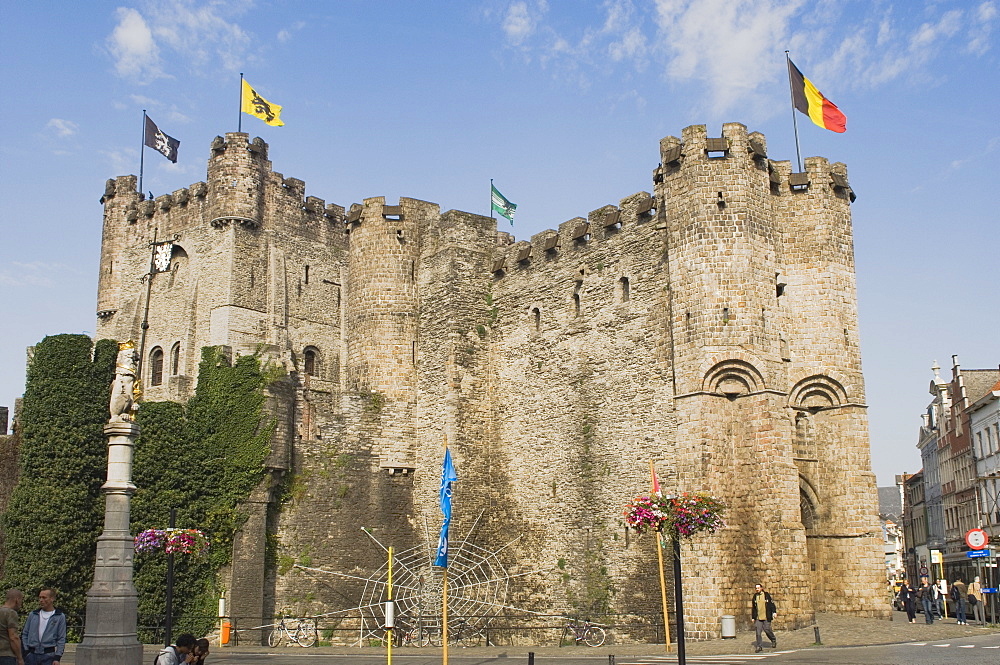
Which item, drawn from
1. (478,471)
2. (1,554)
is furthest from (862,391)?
(1,554)

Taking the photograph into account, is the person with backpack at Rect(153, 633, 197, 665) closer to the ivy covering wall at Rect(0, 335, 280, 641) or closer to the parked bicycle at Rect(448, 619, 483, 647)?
the ivy covering wall at Rect(0, 335, 280, 641)

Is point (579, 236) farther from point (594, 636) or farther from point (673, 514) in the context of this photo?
point (673, 514)

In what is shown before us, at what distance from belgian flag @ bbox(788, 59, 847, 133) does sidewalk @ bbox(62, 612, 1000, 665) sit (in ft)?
46.3

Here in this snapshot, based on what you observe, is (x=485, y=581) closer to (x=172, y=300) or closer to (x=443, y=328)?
(x=443, y=328)

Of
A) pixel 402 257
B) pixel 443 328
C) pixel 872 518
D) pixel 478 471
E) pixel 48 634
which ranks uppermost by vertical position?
pixel 402 257

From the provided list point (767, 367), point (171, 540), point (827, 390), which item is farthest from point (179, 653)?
point (827, 390)

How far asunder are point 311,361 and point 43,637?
23.3 meters

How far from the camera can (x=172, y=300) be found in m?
34.9

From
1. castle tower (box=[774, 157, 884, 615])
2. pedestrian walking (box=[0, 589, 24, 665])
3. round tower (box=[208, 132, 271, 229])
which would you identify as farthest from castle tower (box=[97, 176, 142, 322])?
pedestrian walking (box=[0, 589, 24, 665])

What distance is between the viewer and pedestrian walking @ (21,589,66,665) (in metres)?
12.1

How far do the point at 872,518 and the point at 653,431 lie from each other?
6.43 metres

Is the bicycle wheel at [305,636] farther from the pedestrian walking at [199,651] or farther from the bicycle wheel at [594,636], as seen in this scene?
the pedestrian walking at [199,651]

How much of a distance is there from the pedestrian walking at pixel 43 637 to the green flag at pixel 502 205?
1115 inches

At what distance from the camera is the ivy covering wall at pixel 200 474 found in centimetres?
2858
